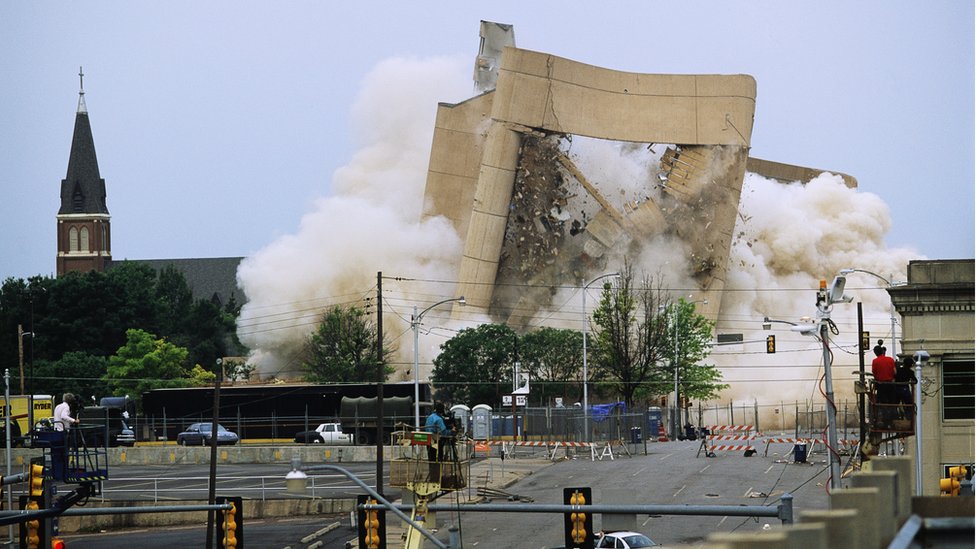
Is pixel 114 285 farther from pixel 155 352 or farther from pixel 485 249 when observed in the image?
pixel 485 249

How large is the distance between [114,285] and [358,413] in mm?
53516

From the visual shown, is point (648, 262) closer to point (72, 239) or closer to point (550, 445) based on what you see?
point (550, 445)

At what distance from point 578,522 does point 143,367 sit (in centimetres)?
8134

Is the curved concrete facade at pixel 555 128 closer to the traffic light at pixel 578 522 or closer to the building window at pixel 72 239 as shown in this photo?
the traffic light at pixel 578 522

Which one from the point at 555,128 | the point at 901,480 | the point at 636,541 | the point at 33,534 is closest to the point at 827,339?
the point at 636,541

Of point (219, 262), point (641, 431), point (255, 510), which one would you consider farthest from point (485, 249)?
point (219, 262)

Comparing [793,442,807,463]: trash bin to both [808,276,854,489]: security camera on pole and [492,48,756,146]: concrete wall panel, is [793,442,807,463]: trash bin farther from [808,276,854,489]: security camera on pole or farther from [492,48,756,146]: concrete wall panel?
[492,48,756,146]: concrete wall panel

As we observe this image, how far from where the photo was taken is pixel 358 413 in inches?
2653

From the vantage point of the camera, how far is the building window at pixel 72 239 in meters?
165

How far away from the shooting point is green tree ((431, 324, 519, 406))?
81688mm

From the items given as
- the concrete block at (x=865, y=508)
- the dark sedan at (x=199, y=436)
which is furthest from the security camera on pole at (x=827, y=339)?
the dark sedan at (x=199, y=436)

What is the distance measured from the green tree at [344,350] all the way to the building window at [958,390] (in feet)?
179

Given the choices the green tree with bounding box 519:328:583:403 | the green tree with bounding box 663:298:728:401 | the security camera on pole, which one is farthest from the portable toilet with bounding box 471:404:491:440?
the security camera on pole

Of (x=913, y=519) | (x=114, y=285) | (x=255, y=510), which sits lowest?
(x=255, y=510)
